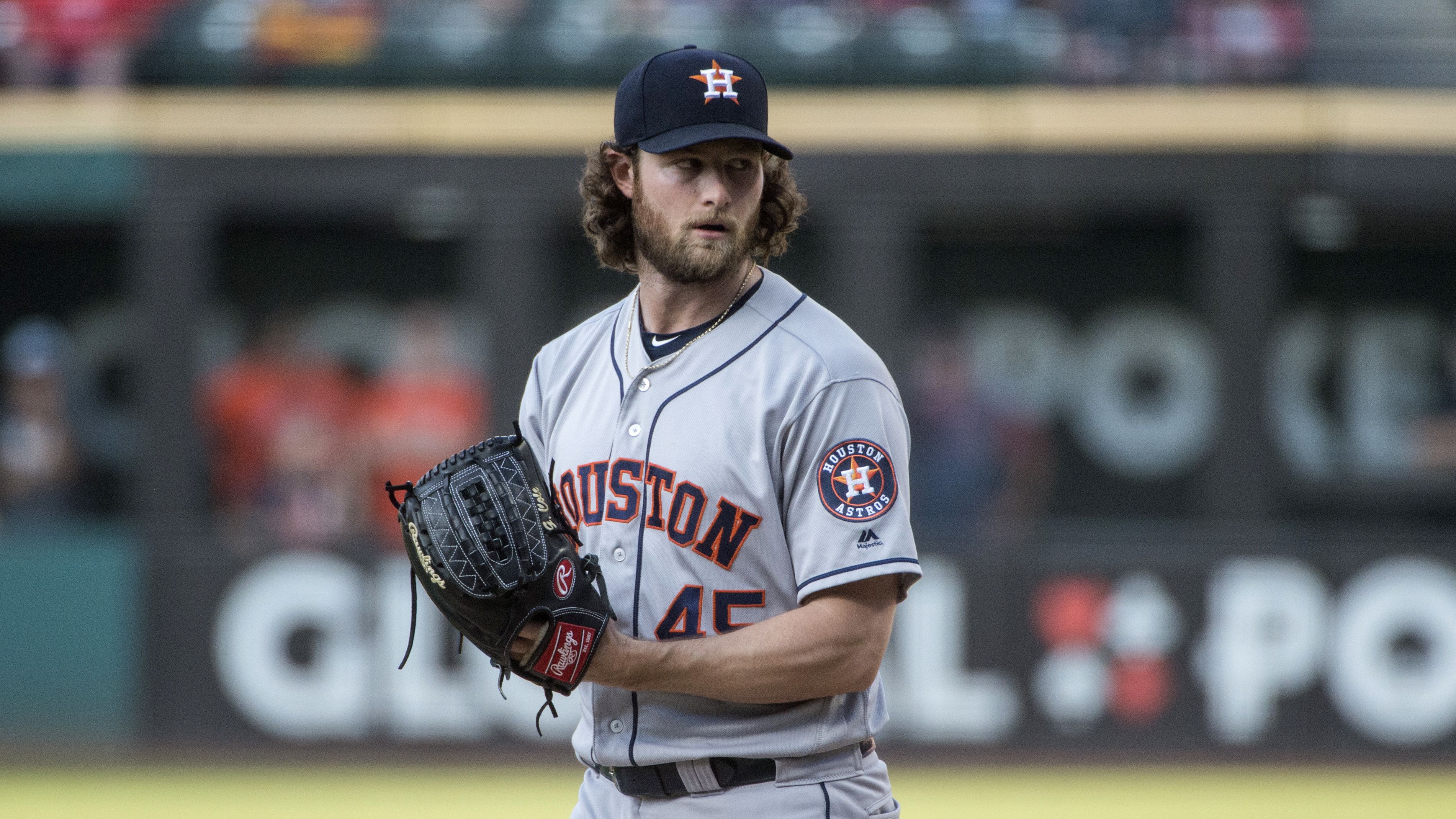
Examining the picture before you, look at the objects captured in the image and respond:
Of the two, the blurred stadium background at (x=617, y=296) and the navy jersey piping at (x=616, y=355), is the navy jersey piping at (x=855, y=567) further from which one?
the blurred stadium background at (x=617, y=296)

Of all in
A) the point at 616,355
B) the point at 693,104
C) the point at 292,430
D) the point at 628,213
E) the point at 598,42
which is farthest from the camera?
the point at 292,430

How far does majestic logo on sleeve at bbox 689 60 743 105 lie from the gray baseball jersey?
342 millimetres

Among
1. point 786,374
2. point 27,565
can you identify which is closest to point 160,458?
point 27,565

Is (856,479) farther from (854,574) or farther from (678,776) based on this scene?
(678,776)

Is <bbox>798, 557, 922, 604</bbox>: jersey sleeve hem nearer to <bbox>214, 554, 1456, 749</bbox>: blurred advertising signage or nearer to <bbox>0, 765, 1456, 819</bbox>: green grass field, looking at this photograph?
<bbox>0, 765, 1456, 819</bbox>: green grass field

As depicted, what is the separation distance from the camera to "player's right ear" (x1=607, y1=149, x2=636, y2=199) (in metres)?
2.67

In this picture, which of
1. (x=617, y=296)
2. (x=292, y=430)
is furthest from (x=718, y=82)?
(x=617, y=296)

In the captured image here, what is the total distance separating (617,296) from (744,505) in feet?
24.5

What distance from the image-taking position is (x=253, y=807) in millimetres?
6996

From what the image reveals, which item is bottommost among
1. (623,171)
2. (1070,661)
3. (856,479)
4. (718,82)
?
(1070,661)

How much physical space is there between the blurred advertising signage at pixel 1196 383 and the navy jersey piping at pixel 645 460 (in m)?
7.02

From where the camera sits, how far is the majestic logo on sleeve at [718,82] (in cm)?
244

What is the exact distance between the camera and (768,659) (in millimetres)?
2330

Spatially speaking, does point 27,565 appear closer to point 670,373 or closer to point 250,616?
point 250,616
